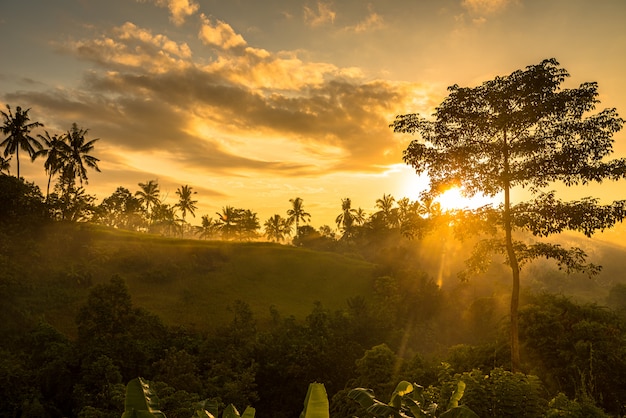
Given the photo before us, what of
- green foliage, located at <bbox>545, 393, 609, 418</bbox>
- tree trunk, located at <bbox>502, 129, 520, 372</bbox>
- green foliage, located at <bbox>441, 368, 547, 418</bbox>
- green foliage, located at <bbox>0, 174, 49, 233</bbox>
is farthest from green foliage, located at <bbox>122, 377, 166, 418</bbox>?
green foliage, located at <bbox>0, 174, 49, 233</bbox>

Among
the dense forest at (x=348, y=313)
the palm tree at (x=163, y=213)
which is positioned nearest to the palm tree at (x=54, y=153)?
the dense forest at (x=348, y=313)

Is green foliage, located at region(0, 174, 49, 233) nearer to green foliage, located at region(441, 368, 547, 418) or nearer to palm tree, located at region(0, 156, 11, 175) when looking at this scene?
palm tree, located at region(0, 156, 11, 175)

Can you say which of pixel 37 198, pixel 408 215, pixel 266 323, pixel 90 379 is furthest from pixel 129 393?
pixel 37 198

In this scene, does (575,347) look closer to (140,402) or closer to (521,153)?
(521,153)

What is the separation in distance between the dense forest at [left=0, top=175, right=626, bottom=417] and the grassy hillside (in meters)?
0.21

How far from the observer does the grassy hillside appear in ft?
113

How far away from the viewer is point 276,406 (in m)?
23.3

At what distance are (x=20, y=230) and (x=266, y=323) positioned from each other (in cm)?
2469

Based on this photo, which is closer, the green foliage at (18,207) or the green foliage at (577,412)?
the green foliage at (577,412)

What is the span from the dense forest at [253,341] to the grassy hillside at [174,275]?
0.70ft

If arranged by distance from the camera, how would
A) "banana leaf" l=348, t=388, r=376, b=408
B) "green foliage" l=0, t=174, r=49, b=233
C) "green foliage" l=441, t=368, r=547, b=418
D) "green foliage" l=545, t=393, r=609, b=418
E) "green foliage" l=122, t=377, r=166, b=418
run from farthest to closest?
"green foliage" l=0, t=174, r=49, b=233 → "green foliage" l=441, t=368, r=547, b=418 → "green foliage" l=545, t=393, r=609, b=418 → "banana leaf" l=348, t=388, r=376, b=408 → "green foliage" l=122, t=377, r=166, b=418

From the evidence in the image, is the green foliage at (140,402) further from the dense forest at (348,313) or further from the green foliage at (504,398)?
the green foliage at (504,398)

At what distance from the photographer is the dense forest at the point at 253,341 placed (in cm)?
1512

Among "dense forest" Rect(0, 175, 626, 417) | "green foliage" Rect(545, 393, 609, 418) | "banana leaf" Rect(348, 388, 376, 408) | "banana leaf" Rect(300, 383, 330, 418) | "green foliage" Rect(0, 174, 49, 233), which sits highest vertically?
"green foliage" Rect(0, 174, 49, 233)
